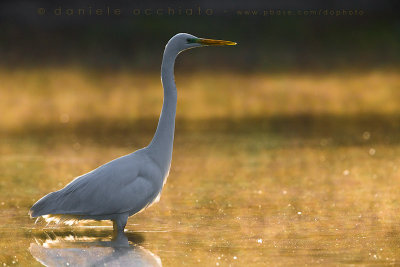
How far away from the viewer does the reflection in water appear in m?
6.14

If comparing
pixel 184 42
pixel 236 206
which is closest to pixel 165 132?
pixel 184 42

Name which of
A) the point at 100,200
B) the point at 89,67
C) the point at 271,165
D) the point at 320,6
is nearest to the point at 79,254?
the point at 100,200

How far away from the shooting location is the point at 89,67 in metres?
22.9

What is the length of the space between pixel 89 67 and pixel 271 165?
508 inches

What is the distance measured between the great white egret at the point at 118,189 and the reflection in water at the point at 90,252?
0.20 m

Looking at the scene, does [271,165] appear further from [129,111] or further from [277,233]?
[129,111]

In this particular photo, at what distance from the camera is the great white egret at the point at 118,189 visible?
699cm

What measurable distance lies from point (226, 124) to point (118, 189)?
8.29 metres

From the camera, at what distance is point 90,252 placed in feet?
21.2

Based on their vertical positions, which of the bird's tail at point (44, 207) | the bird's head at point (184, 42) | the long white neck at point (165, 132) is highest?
the bird's head at point (184, 42)

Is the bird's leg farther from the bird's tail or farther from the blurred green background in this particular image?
the bird's tail

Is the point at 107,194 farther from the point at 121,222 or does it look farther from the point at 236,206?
the point at 236,206

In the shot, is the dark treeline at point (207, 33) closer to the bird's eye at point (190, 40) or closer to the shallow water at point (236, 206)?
the shallow water at point (236, 206)

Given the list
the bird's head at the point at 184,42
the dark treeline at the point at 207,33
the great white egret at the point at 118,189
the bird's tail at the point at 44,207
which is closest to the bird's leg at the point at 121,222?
the great white egret at the point at 118,189
